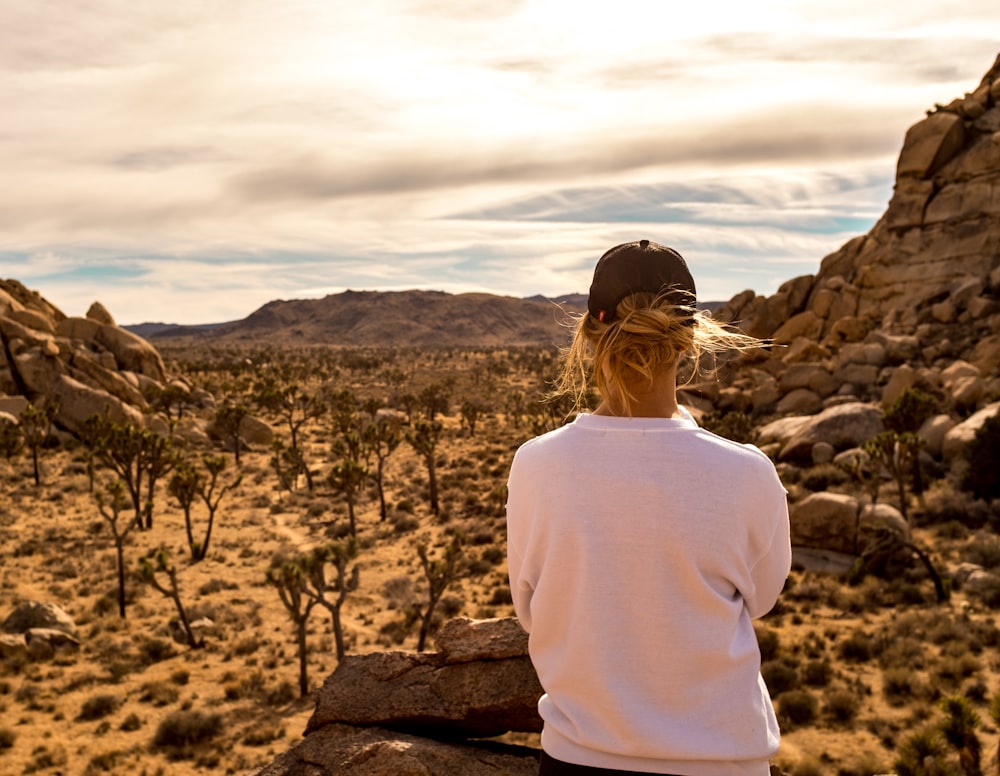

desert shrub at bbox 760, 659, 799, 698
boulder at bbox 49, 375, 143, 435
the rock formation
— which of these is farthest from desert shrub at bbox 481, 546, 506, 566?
the rock formation

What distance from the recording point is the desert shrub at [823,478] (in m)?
30.1

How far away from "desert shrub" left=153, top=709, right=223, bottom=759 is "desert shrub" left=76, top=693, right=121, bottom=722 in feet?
4.96

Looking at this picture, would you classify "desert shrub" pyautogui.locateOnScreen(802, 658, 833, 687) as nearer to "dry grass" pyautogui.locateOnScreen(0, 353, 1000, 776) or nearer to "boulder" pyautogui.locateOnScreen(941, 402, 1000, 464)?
"dry grass" pyautogui.locateOnScreen(0, 353, 1000, 776)

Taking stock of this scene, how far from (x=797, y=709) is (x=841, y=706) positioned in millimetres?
800

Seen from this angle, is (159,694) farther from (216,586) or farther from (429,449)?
(429,449)

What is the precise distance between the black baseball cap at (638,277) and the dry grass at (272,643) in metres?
12.9

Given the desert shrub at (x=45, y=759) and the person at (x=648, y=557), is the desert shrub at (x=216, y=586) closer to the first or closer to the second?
the desert shrub at (x=45, y=759)

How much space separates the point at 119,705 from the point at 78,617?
5.92 meters

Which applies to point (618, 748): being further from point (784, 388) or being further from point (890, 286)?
point (890, 286)

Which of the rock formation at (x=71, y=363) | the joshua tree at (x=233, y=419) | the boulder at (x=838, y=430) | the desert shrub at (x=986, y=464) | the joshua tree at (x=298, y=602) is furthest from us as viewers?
the rock formation at (x=71, y=363)

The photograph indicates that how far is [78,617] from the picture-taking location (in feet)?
71.0

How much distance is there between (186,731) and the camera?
1547cm

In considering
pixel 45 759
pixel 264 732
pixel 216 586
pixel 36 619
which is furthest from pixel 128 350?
pixel 264 732

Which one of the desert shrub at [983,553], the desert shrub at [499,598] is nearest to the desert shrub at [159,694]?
the desert shrub at [499,598]
